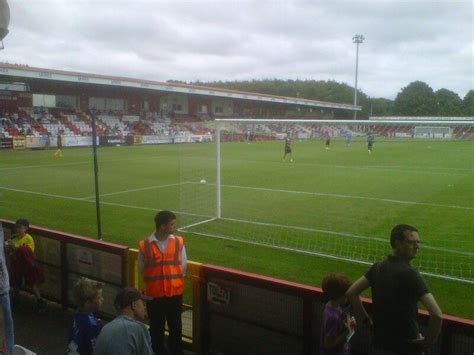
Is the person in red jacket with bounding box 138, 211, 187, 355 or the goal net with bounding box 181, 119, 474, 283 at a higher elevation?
the person in red jacket with bounding box 138, 211, 187, 355

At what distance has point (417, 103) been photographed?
118875 millimetres

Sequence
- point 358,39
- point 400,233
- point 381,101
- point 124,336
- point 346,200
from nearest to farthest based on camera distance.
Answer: point 124,336, point 400,233, point 346,200, point 358,39, point 381,101

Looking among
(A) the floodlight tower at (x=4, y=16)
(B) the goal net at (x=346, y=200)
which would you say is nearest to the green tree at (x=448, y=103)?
(B) the goal net at (x=346, y=200)

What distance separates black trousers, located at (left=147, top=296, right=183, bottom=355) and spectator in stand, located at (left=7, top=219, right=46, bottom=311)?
2337 mm

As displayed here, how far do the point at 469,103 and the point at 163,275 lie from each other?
420ft

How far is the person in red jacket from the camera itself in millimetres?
4895

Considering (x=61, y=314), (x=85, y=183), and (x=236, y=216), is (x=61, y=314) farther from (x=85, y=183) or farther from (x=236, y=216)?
(x=85, y=183)

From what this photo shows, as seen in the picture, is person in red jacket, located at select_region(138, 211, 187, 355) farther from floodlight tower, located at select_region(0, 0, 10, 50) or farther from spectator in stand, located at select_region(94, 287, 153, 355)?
floodlight tower, located at select_region(0, 0, 10, 50)

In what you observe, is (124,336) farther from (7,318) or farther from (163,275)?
(7,318)

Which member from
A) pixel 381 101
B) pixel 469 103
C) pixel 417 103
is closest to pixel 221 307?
pixel 417 103

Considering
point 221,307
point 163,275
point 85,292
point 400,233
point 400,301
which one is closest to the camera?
point 400,301

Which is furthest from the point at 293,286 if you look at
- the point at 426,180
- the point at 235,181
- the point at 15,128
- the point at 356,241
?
the point at 15,128

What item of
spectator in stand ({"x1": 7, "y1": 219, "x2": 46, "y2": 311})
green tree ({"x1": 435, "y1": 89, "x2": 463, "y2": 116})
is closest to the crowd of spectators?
spectator in stand ({"x1": 7, "y1": 219, "x2": 46, "y2": 311})

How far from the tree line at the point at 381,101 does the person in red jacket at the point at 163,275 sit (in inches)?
4234
